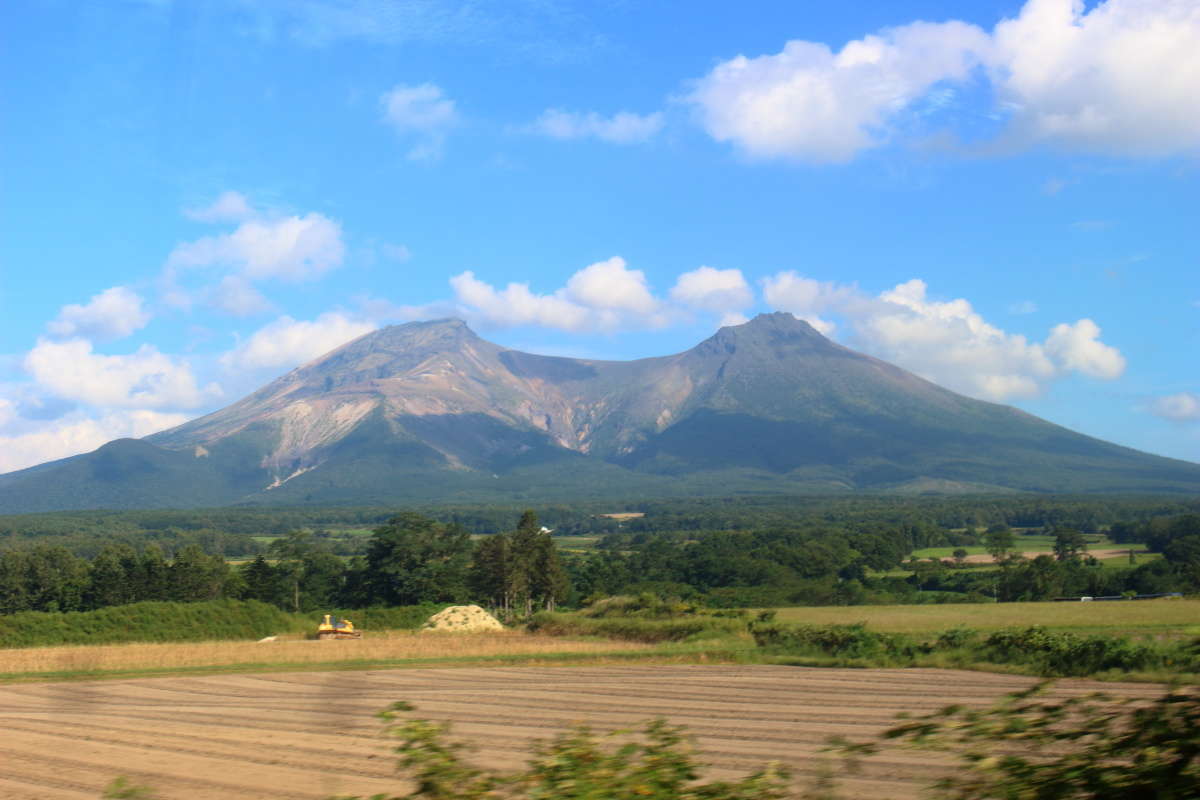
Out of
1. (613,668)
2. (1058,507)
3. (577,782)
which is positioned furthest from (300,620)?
(1058,507)

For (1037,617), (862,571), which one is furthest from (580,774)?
(862,571)

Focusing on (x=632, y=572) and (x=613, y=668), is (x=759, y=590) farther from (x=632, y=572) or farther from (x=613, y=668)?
(x=613, y=668)

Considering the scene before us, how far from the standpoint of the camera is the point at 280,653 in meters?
31.2

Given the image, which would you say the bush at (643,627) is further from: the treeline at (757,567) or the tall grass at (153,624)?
the treeline at (757,567)

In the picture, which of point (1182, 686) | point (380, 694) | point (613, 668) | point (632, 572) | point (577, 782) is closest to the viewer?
point (1182, 686)

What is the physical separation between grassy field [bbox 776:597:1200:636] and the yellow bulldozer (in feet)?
58.5

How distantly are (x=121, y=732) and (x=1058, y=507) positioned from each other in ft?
488

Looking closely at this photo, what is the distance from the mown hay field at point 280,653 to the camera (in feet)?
90.4

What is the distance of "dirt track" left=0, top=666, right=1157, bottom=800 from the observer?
10.4 meters

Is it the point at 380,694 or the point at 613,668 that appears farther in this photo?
the point at 613,668

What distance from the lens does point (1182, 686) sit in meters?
3.67

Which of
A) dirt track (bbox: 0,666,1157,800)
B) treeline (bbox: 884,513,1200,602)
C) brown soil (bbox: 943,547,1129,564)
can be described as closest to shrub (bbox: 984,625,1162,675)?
dirt track (bbox: 0,666,1157,800)

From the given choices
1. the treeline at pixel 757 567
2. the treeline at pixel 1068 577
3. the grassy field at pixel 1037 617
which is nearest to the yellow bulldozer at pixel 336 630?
the grassy field at pixel 1037 617

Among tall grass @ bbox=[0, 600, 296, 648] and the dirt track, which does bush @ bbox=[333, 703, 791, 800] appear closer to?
the dirt track
